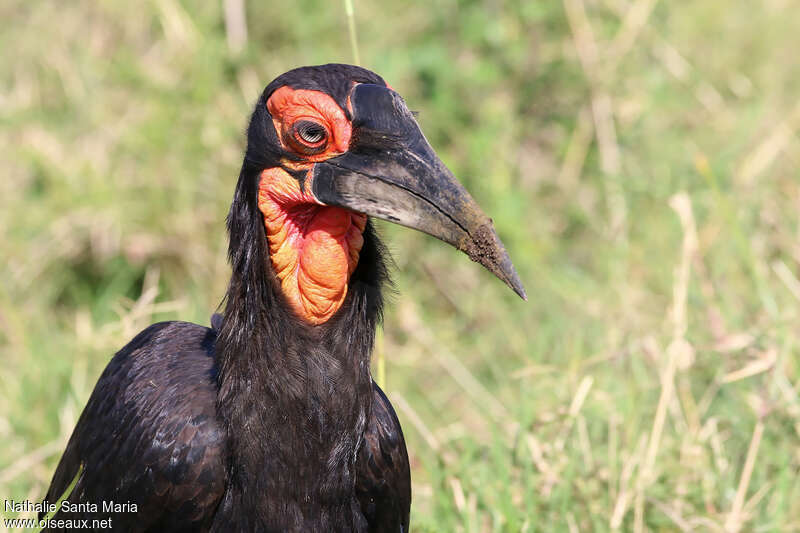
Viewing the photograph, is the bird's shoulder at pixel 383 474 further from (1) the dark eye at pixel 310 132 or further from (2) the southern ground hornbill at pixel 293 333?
(1) the dark eye at pixel 310 132

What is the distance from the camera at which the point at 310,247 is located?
2.32 m

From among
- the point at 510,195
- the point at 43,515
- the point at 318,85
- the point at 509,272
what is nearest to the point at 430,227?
the point at 509,272

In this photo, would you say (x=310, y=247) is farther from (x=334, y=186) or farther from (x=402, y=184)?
(x=402, y=184)

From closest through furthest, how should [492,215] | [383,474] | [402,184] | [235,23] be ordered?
[402,184] < [383,474] < [492,215] < [235,23]

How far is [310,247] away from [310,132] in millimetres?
266

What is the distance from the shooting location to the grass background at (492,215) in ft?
10.9

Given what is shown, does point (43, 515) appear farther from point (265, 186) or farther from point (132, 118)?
point (132, 118)

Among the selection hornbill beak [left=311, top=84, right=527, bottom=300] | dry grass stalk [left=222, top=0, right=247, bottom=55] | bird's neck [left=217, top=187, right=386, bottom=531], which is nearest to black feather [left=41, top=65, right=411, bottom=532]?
bird's neck [left=217, top=187, right=386, bottom=531]

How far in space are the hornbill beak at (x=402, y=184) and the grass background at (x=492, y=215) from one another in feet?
3.51

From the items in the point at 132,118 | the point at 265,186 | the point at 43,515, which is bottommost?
the point at 43,515

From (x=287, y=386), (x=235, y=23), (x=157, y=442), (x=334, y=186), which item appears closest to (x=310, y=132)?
(x=334, y=186)

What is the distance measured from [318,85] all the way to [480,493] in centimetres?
138

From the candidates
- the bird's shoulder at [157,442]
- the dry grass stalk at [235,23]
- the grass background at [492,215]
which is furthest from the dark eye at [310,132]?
the dry grass stalk at [235,23]

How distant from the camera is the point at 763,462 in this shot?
124 inches
